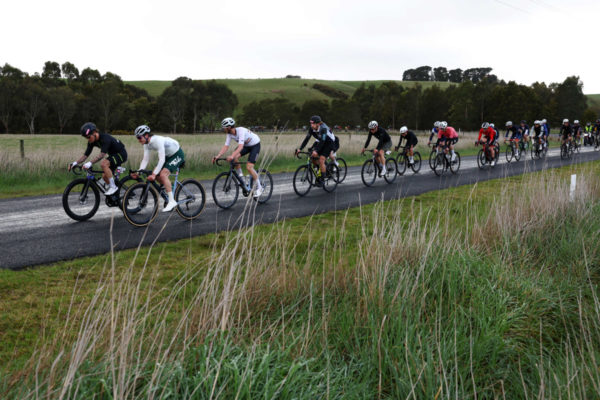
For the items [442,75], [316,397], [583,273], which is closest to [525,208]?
[583,273]

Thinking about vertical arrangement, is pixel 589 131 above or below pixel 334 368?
above

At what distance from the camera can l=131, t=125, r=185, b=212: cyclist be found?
8203 millimetres

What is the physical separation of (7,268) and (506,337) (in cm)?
601

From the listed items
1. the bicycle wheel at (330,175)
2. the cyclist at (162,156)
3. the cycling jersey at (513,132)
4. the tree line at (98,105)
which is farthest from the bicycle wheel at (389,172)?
the tree line at (98,105)

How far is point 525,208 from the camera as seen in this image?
284 inches

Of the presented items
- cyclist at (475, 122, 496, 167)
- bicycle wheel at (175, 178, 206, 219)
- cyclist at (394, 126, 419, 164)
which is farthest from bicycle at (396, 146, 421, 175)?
bicycle wheel at (175, 178, 206, 219)

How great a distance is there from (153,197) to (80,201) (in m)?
1.37

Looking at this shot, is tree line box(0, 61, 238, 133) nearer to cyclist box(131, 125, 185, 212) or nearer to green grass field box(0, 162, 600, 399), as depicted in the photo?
cyclist box(131, 125, 185, 212)

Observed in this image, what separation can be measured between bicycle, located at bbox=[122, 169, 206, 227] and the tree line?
74149 mm

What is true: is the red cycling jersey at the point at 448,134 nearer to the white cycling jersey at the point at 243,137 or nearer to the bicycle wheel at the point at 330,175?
the bicycle wheel at the point at 330,175

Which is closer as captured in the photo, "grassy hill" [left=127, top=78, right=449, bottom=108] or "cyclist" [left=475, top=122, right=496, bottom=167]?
"cyclist" [left=475, top=122, right=496, bottom=167]

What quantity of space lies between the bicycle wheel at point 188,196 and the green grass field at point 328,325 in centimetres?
261

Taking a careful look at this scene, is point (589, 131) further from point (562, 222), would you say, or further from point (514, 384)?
point (514, 384)

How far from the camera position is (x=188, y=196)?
30.2 feet
